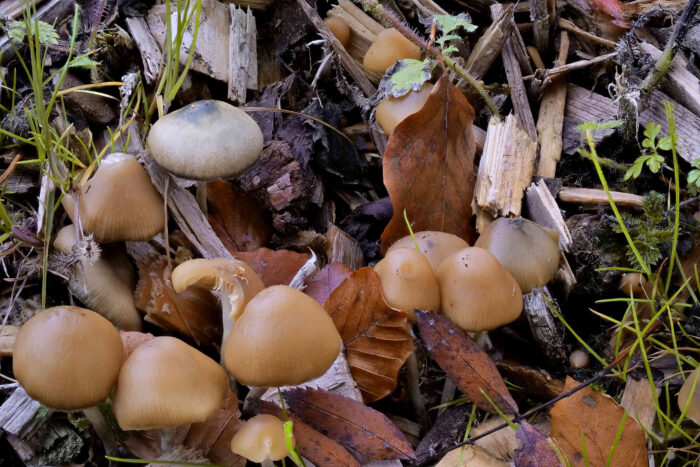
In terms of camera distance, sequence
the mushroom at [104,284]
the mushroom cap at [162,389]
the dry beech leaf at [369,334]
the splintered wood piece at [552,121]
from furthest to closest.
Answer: the splintered wood piece at [552,121]
the mushroom at [104,284]
the dry beech leaf at [369,334]
the mushroom cap at [162,389]

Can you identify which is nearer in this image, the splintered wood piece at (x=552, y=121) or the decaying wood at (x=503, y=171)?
the decaying wood at (x=503, y=171)

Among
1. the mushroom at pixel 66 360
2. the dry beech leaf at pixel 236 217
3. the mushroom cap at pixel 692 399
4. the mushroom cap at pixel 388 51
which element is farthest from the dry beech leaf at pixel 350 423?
the mushroom cap at pixel 388 51

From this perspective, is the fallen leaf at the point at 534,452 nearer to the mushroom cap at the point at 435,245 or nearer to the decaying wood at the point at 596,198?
the mushroom cap at the point at 435,245

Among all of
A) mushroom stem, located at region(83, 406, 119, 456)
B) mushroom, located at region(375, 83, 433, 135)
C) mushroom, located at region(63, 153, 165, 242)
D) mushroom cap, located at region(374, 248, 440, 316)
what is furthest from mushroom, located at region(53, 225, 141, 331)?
mushroom, located at region(375, 83, 433, 135)

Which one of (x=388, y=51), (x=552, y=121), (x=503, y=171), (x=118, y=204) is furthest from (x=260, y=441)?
(x=552, y=121)

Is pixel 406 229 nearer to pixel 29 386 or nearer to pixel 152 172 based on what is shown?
pixel 152 172

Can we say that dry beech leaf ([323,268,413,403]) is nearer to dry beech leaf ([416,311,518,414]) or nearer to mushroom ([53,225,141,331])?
dry beech leaf ([416,311,518,414])
